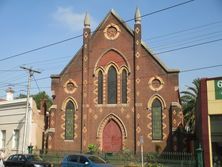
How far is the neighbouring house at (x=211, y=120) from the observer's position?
29.2m

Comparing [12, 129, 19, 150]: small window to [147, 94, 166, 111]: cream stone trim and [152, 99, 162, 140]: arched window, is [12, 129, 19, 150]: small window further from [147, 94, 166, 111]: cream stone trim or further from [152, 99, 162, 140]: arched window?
[152, 99, 162, 140]: arched window

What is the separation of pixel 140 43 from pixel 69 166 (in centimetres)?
1957

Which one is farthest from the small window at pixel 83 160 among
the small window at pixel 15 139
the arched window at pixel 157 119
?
the small window at pixel 15 139

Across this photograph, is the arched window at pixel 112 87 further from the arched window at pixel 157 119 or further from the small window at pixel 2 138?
the small window at pixel 2 138

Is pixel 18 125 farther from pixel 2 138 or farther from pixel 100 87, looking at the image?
pixel 100 87

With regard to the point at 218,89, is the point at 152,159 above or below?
below


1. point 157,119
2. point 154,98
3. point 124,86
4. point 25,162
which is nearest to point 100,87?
point 124,86

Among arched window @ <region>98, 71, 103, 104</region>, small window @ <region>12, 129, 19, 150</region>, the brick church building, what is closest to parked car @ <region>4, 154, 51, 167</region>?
the brick church building

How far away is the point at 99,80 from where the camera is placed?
4481 cm

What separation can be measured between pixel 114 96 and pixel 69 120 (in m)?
5.52

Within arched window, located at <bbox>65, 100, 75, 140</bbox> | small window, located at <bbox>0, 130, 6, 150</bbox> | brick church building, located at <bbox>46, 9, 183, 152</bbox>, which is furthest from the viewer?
small window, located at <bbox>0, 130, 6, 150</bbox>

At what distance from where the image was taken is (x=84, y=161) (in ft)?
85.2

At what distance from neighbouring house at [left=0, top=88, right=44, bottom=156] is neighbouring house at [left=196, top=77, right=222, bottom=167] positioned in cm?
2174

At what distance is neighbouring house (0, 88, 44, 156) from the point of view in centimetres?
4709
